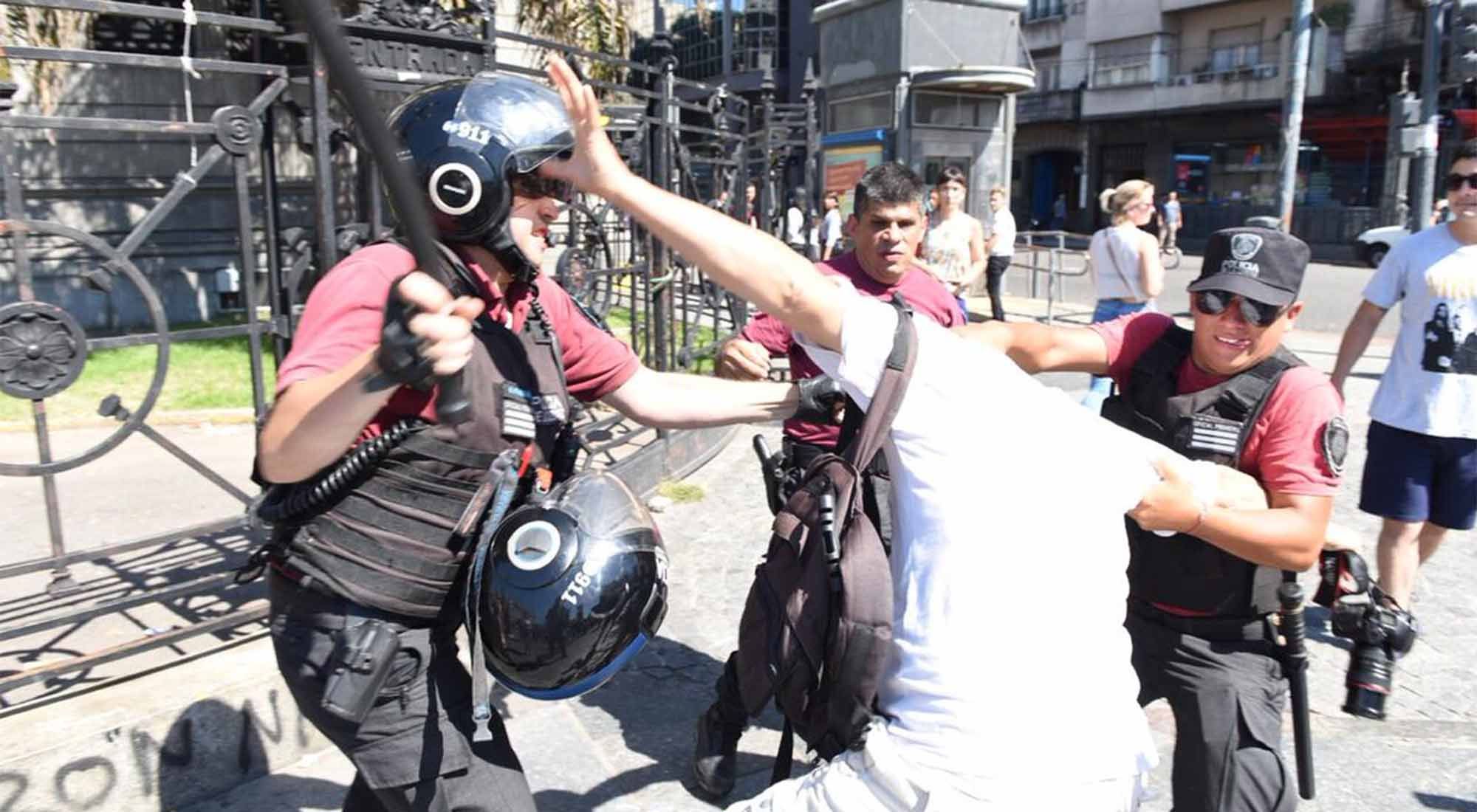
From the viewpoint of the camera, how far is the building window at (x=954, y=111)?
57.1 ft

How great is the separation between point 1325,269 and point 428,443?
2643 cm

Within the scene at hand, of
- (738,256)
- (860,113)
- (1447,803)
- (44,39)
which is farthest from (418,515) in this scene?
(860,113)

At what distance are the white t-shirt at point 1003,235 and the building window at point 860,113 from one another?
456 centimetres

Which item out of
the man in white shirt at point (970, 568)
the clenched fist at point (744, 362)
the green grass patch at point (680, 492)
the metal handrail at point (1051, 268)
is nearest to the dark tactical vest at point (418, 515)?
the man in white shirt at point (970, 568)

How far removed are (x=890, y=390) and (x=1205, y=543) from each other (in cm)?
129

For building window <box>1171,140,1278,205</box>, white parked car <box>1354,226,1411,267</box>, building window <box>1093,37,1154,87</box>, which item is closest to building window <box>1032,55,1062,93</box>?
building window <box>1093,37,1154,87</box>

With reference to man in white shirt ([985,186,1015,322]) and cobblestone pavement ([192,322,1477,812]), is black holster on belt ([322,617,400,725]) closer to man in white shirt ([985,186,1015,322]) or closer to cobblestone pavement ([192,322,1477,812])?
cobblestone pavement ([192,322,1477,812])

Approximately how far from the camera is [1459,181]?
4059 mm

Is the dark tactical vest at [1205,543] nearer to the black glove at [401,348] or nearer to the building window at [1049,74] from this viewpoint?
the black glove at [401,348]

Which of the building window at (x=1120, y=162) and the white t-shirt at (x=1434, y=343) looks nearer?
the white t-shirt at (x=1434, y=343)

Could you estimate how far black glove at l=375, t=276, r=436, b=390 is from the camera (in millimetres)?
1574

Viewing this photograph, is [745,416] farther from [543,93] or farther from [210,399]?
[210,399]

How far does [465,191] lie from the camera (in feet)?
6.56

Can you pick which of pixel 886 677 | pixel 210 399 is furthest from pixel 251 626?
pixel 210 399
